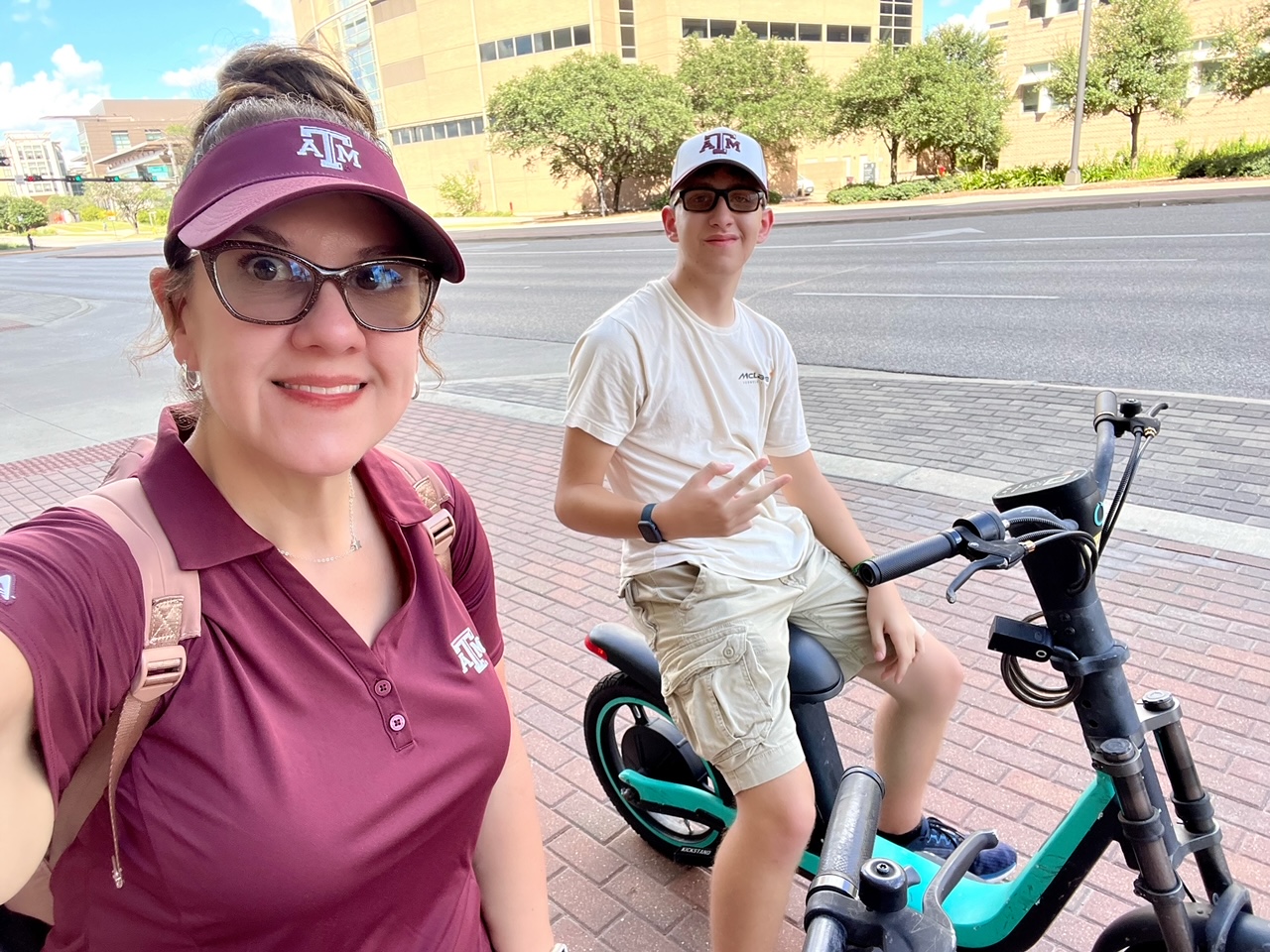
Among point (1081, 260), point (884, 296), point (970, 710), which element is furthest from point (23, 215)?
point (970, 710)

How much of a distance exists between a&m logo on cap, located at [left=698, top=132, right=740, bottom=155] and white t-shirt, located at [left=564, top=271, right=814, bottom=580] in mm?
394

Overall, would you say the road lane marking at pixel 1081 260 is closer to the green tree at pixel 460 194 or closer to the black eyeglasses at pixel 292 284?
the black eyeglasses at pixel 292 284

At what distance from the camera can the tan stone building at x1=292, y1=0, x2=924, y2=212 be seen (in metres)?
48.1

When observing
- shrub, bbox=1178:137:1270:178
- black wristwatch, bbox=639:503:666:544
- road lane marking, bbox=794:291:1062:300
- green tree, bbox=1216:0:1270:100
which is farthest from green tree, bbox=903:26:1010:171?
black wristwatch, bbox=639:503:666:544

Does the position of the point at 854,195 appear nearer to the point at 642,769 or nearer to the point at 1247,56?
the point at 1247,56

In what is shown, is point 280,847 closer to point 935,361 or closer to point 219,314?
point 219,314

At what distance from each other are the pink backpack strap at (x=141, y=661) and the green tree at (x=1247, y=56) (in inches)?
1486

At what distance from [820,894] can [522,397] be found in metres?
7.78

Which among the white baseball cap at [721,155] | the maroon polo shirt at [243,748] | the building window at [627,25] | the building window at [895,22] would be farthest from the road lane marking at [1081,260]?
the building window at [895,22]

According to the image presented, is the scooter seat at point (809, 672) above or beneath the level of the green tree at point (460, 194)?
beneath

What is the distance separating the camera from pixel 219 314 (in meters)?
1.24

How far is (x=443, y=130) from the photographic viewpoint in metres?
54.6

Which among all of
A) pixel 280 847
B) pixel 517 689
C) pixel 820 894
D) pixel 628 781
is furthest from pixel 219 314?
pixel 517 689

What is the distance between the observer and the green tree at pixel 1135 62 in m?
32.8
